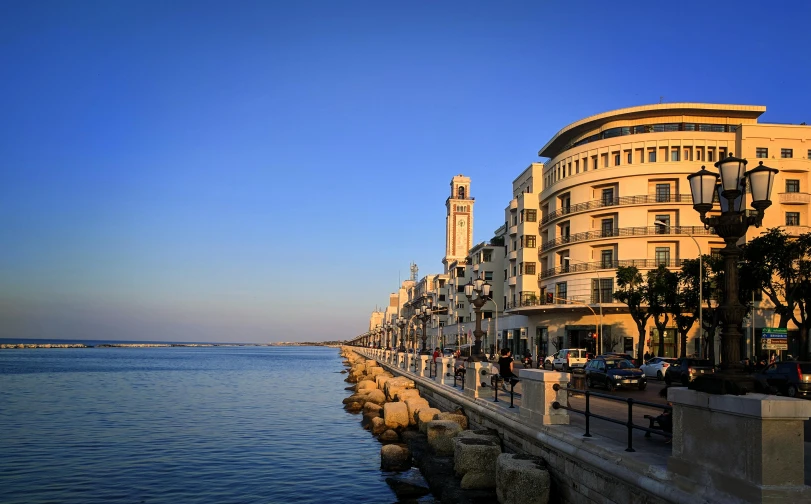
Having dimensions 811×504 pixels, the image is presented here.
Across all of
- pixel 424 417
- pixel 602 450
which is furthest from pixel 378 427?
pixel 602 450

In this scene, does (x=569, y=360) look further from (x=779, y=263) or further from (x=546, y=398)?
(x=546, y=398)

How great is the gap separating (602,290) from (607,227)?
598 centimetres

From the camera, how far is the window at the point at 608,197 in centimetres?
6017

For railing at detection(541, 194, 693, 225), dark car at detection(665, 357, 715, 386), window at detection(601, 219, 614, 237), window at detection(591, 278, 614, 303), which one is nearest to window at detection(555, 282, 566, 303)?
window at detection(591, 278, 614, 303)

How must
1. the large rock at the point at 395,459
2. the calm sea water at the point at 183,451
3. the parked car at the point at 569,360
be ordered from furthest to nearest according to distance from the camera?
the parked car at the point at 569,360 → the large rock at the point at 395,459 → the calm sea water at the point at 183,451

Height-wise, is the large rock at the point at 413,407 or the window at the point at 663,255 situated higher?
the window at the point at 663,255

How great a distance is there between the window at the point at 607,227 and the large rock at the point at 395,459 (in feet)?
153

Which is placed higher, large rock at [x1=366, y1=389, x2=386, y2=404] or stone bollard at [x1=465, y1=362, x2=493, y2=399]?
stone bollard at [x1=465, y1=362, x2=493, y2=399]

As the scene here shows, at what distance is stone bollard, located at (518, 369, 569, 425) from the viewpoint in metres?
12.7

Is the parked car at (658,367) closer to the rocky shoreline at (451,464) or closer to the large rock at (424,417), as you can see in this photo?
the rocky shoreline at (451,464)

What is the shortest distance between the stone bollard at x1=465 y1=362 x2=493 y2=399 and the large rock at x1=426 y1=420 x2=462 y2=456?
2434 mm

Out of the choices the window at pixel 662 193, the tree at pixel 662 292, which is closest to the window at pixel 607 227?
the window at pixel 662 193

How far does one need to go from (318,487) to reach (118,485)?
476cm

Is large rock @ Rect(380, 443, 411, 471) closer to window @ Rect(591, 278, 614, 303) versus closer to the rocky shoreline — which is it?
the rocky shoreline
